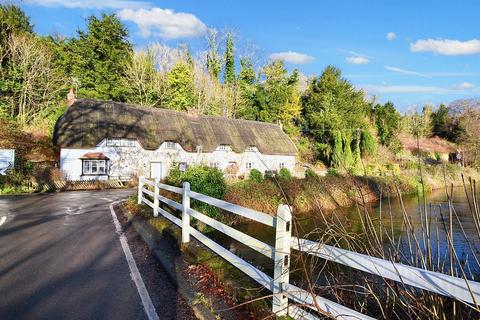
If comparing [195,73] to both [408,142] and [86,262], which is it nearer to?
[408,142]

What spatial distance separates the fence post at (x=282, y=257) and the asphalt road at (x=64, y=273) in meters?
1.69

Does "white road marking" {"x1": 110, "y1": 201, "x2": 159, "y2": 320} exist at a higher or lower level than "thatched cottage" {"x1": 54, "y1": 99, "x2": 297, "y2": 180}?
lower

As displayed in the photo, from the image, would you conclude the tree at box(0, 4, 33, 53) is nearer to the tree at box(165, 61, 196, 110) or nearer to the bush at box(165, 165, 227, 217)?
the tree at box(165, 61, 196, 110)

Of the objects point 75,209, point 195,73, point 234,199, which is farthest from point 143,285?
point 195,73

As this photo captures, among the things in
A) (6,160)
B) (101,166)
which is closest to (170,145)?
(101,166)

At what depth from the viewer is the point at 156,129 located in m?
30.5

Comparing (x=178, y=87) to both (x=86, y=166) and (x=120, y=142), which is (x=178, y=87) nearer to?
(x=120, y=142)

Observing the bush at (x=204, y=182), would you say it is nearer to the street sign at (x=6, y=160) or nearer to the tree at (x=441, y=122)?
the street sign at (x=6, y=160)

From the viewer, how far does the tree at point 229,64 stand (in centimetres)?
4734

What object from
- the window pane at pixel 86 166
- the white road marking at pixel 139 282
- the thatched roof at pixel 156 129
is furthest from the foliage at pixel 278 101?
the white road marking at pixel 139 282

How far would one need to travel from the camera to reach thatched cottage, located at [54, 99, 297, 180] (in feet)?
85.1

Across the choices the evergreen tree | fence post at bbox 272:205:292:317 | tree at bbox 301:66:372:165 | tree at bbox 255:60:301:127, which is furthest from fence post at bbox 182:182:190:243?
the evergreen tree

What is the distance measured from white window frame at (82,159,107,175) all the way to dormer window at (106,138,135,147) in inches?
64.3

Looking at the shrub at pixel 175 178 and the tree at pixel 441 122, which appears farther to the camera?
the tree at pixel 441 122
